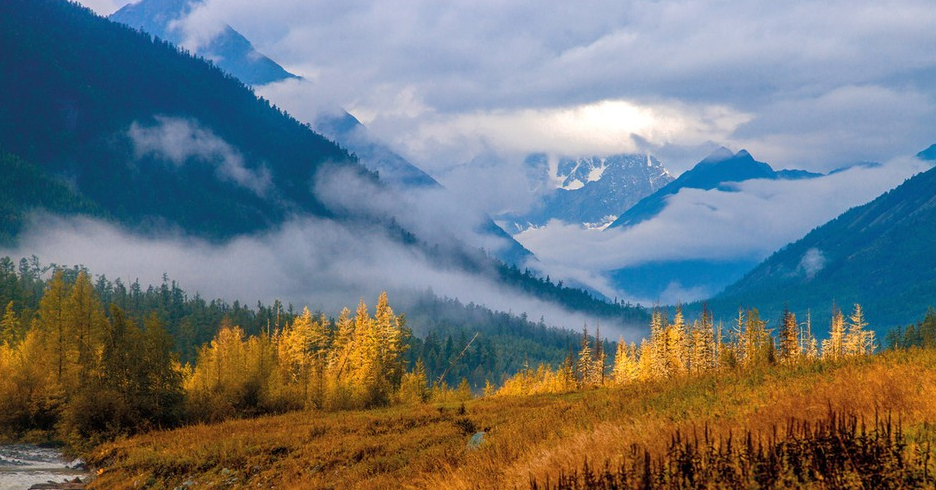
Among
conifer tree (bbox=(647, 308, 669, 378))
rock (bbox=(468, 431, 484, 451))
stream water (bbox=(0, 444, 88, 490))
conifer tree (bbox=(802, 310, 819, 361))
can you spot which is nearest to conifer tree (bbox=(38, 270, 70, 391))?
stream water (bbox=(0, 444, 88, 490))

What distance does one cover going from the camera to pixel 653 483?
30.6 feet

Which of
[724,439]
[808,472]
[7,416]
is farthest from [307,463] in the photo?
[7,416]

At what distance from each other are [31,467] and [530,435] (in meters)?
31.4

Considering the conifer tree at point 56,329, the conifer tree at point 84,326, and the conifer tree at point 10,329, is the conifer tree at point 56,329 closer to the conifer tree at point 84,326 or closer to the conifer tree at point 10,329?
the conifer tree at point 84,326

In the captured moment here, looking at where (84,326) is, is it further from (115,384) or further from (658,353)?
(658,353)

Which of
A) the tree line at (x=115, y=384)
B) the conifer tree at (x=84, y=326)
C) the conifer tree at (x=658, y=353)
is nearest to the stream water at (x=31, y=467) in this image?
the tree line at (x=115, y=384)

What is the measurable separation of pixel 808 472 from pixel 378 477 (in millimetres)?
13288

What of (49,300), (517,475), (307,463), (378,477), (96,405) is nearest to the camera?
(517,475)

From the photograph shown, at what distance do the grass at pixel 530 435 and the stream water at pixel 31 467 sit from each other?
1.89 meters

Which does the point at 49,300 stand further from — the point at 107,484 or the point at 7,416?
the point at 107,484

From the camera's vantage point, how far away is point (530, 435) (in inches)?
668

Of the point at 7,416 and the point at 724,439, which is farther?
the point at 7,416

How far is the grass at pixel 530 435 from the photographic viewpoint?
11.8 metres

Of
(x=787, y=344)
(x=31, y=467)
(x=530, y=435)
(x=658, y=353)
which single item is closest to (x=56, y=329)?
(x=31, y=467)
